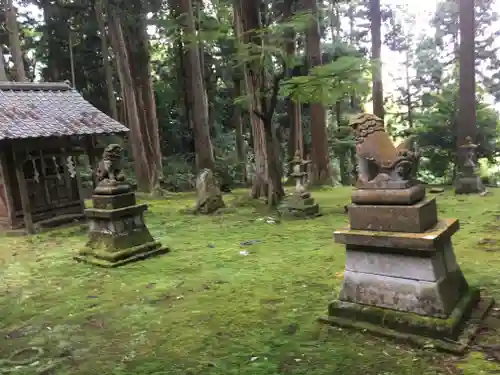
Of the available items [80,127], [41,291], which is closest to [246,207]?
[80,127]

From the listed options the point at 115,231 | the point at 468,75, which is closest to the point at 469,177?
the point at 468,75

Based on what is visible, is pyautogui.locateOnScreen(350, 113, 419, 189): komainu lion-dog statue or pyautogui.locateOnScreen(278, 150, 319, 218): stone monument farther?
pyautogui.locateOnScreen(278, 150, 319, 218): stone monument

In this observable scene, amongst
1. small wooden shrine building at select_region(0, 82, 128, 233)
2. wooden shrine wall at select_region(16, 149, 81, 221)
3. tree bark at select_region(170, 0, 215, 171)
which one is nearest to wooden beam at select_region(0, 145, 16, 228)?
small wooden shrine building at select_region(0, 82, 128, 233)

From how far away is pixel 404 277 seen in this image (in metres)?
3.70

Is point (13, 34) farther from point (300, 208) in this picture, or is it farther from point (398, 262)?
point (398, 262)

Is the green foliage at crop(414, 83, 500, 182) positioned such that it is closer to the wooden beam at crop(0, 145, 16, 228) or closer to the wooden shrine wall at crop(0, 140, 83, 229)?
the wooden shrine wall at crop(0, 140, 83, 229)

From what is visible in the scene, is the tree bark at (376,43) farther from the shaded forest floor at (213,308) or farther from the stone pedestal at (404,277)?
the stone pedestal at (404,277)

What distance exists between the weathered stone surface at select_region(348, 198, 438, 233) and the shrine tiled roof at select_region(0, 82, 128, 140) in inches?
305

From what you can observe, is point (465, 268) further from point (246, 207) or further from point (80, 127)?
point (80, 127)

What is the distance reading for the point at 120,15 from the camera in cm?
1414

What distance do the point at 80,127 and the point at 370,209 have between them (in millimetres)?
8437

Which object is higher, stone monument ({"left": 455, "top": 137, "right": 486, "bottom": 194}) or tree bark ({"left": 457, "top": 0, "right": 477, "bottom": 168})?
tree bark ({"left": 457, "top": 0, "right": 477, "bottom": 168})

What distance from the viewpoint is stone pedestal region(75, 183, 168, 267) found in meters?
6.81

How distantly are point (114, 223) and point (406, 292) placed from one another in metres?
4.72
